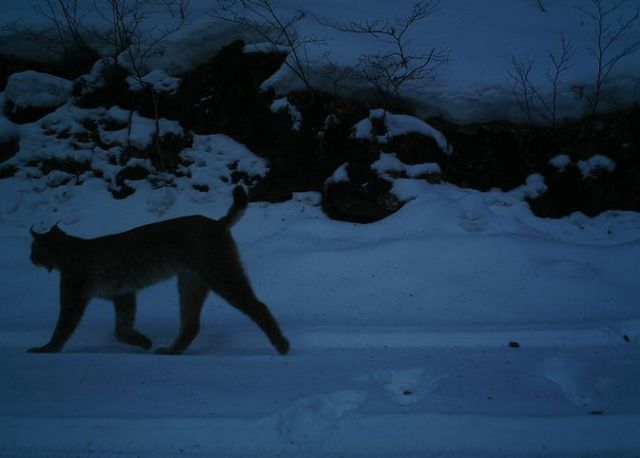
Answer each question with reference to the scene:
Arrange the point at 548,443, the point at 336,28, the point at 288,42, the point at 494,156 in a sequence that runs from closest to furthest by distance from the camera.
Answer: the point at 548,443
the point at 494,156
the point at 288,42
the point at 336,28

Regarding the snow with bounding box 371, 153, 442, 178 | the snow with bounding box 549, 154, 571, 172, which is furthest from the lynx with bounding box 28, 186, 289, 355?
the snow with bounding box 549, 154, 571, 172

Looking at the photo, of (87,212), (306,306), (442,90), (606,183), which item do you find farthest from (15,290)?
(606,183)

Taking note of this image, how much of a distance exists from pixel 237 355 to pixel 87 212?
17.9 ft

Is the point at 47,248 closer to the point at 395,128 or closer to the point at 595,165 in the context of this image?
the point at 395,128

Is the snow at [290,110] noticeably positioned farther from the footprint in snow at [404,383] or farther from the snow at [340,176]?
the footprint in snow at [404,383]

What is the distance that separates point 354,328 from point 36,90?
9.19m

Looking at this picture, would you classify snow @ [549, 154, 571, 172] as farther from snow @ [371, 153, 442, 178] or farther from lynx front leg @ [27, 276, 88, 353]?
lynx front leg @ [27, 276, 88, 353]

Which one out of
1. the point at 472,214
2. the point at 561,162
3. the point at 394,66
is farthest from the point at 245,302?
the point at 561,162

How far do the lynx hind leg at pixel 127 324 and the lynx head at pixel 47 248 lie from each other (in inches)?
28.4

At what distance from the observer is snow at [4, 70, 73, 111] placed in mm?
9852

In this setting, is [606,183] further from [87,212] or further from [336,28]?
[87,212]

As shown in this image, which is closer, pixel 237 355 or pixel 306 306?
pixel 237 355

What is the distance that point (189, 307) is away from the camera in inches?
179

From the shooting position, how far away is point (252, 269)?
609 cm
